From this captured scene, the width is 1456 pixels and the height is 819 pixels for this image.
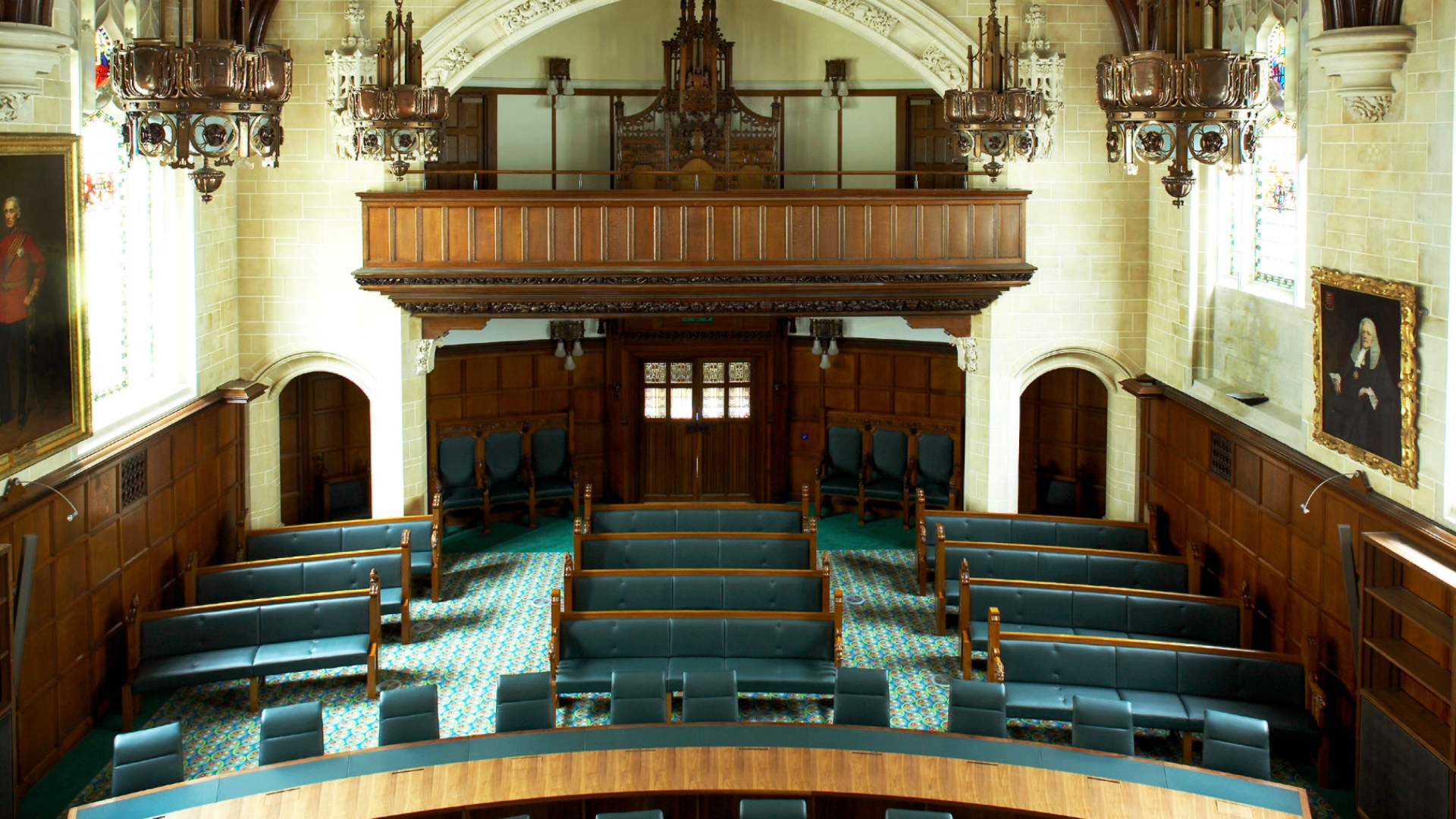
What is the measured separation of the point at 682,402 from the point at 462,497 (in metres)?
3.49

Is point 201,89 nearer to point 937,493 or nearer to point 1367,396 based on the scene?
point 1367,396

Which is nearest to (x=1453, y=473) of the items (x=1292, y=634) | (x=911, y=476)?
(x=1292, y=634)

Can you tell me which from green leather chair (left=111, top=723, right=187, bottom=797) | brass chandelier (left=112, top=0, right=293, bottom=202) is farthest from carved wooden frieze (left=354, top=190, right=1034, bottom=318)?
brass chandelier (left=112, top=0, right=293, bottom=202)

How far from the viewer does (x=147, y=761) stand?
9.20 meters

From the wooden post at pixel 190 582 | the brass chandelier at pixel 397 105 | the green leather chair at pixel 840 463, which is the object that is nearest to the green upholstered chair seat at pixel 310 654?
the wooden post at pixel 190 582

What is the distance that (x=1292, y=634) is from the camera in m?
12.4

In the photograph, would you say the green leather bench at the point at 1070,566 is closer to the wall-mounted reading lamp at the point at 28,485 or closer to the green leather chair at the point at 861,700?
the green leather chair at the point at 861,700

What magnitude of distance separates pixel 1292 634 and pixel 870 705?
4491 mm

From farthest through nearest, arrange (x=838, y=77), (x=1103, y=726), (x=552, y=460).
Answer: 1. (x=552, y=460)
2. (x=838, y=77)
3. (x=1103, y=726)

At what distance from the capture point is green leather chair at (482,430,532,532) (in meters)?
19.1

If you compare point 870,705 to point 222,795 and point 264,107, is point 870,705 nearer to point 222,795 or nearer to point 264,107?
point 222,795

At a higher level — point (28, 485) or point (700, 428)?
point (28, 485)

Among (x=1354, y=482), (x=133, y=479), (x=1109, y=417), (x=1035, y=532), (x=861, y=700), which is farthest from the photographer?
(x=1109, y=417)

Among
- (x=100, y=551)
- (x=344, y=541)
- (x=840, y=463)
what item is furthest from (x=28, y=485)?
(x=840, y=463)
